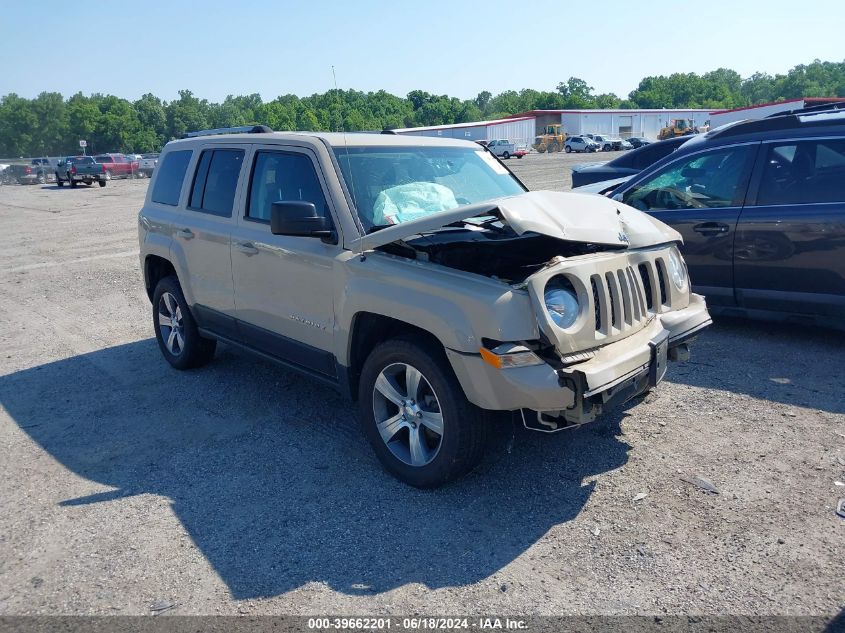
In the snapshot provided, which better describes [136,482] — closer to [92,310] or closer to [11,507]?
[11,507]

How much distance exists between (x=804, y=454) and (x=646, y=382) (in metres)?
1.27

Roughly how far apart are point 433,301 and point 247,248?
6.26 ft

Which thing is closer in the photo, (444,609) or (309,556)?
(444,609)

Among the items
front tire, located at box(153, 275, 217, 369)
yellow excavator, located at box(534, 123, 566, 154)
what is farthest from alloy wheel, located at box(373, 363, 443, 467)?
yellow excavator, located at box(534, 123, 566, 154)

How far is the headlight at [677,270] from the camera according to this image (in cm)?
438

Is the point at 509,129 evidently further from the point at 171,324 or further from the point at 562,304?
the point at 562,304

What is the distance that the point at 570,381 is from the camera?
336 cm

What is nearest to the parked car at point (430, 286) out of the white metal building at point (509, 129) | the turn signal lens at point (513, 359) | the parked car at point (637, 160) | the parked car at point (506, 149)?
the turn signal lens at point (513, 359)

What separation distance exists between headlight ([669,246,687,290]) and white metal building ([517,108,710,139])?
81.2 metres

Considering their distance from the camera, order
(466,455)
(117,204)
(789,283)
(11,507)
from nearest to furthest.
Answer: (466,455)
(11,507)
(789,283)
(117,204)

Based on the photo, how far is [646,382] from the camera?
378 centimetres

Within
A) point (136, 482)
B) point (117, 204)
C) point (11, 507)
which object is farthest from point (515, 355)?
point (117, 204)

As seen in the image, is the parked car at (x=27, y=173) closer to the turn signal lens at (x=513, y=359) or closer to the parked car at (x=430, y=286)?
the parked car at (x=430, y=286)

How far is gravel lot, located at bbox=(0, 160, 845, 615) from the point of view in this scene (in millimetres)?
3123
